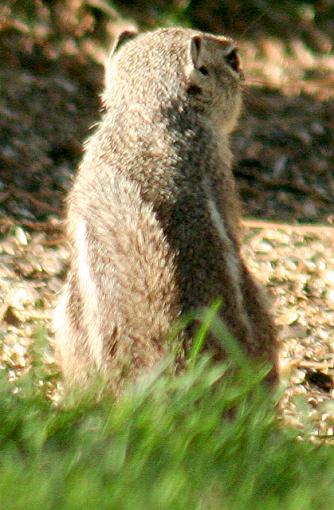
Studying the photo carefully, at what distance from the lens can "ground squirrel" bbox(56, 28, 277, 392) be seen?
4070 mm

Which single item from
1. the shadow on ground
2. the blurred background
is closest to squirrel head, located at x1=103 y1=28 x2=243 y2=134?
the shadow on ground

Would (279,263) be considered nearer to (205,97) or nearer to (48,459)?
(205,97)

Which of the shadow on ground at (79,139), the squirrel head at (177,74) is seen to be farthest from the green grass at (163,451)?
the shadow on ground at (79,139)

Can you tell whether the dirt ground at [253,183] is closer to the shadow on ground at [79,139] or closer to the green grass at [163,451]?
the shadow on ground at [79,139]

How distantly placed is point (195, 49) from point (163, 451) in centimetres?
211

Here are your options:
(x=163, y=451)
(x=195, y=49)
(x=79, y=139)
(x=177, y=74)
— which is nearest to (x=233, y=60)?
(x=195, y=49)

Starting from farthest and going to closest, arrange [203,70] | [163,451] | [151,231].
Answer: [203,70]
[151,231]
[163,451]

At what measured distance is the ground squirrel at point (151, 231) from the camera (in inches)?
160

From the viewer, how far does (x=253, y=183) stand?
720 cm

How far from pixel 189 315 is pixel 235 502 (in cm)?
102

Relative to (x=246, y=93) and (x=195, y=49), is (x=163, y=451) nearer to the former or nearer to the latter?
(x=195, y=49)

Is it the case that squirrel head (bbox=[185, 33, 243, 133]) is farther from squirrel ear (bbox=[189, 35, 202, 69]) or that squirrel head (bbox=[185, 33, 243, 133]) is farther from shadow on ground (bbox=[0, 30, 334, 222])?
shadow on ground (bbox=[0, 30, 334, 222])

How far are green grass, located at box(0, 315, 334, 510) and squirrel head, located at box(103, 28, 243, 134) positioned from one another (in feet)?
4.44

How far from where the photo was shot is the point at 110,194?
4.29 metres
